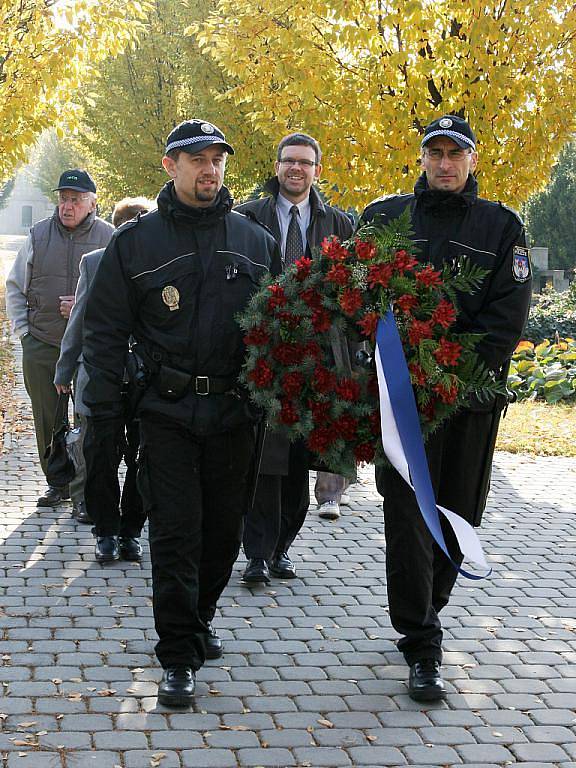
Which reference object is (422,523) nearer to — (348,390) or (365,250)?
(348,390)

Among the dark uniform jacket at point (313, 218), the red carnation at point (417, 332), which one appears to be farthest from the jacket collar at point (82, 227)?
the red carnation at point (417, 332)

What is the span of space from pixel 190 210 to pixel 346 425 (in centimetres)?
109

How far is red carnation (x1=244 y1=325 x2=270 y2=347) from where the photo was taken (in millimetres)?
5047

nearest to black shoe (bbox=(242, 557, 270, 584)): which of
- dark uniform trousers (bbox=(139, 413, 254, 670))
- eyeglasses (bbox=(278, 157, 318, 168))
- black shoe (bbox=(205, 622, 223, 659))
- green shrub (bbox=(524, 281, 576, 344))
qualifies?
black shoe (bbox=(205, 622, 223, 659))

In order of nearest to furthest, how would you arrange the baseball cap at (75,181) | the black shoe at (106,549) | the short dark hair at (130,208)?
1. the black shoe at (106,549)
2. the short dark hair at (130,208)
3. the baseball cap at (75,181)

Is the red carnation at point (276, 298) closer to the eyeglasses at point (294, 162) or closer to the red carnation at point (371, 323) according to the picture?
the red carnation at point (371, 323)

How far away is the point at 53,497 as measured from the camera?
8.52 m

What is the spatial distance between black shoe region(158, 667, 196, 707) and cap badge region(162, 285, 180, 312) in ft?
4.79

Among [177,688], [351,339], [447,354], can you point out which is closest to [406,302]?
[447,354]

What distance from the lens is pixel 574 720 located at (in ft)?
16.2

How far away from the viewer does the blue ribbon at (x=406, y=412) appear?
193 inches

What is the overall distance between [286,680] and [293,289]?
166 centimetres

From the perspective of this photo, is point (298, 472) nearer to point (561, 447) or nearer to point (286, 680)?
point (286, 680)

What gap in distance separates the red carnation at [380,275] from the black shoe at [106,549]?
285cm
